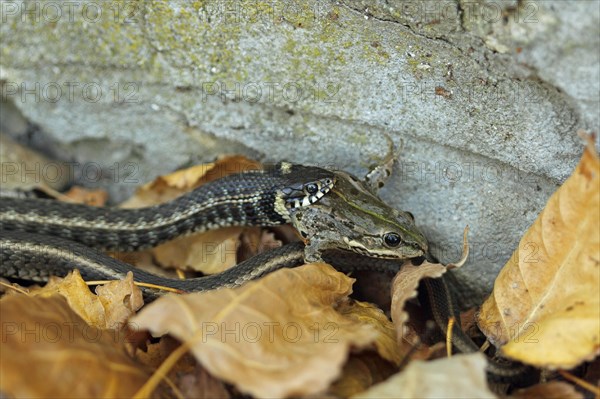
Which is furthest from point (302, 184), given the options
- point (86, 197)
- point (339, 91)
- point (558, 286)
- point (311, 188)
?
point (86, 197)

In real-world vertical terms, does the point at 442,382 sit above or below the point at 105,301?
above

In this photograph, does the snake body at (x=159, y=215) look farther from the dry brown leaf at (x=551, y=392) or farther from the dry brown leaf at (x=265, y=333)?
the dry brown leaf at (x=551, y=392)

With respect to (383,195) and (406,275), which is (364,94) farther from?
(406,275)

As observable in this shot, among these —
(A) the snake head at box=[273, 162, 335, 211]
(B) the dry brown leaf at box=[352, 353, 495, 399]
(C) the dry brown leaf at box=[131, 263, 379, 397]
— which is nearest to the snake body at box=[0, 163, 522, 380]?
(A) the snake head at box=[273, 162, 335, 211]

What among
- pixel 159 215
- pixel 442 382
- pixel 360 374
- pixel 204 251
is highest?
pixel 442 382

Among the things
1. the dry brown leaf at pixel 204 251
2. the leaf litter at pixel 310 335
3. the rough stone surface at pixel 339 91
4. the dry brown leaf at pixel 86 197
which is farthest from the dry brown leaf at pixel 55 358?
the dry brown leaf at pixel 86 197

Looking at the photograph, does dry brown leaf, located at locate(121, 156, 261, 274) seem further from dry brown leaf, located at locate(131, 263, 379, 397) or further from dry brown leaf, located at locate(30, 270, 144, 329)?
dry brown leaf, located at locate(131, 263, 379, 397)

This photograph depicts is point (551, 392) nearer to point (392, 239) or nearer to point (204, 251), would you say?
point (392, 239)
